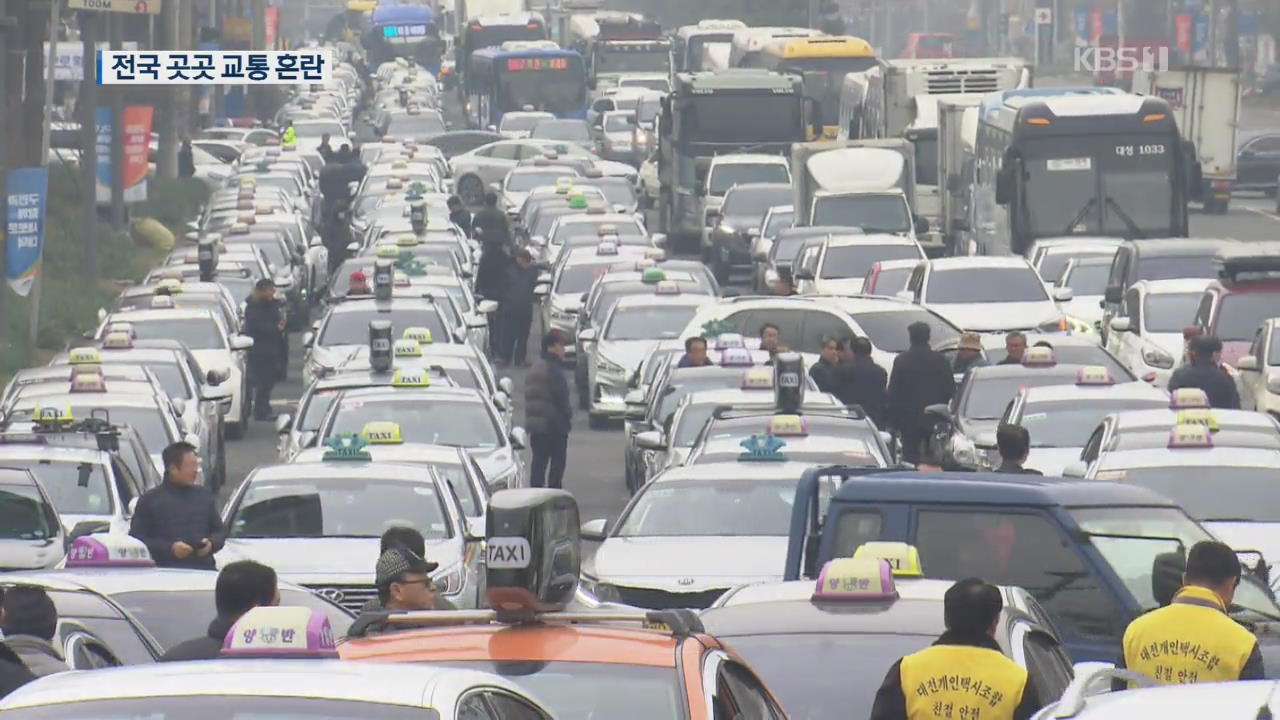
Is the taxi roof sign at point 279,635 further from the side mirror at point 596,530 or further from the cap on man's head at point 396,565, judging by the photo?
the side mirror at point 596,530

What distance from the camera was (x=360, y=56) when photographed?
12475 centimetres

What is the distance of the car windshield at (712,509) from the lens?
15875 mm

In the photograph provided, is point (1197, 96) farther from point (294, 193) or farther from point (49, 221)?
point (49, 221)

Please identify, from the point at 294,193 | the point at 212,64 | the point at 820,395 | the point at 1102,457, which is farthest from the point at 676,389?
the point at 212,64

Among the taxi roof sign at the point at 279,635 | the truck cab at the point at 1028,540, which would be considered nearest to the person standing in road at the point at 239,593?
A: the taxi roof sign at the point at 279,635

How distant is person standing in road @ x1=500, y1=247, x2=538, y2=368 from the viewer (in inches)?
1404

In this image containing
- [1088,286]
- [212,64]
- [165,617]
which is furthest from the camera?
[212,64]

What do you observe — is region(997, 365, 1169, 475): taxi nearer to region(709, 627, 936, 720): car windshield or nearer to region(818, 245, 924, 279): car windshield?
region(709, 627, 936, 720): car windshield

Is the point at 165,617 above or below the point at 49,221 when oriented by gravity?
above

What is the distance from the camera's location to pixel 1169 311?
28750 mm

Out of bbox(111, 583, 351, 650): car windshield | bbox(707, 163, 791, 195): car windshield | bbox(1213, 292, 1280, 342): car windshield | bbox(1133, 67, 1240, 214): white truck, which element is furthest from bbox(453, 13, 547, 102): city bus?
bbox(111, 583, 351, 650): car windshield

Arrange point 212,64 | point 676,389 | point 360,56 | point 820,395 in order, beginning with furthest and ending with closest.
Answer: point 360,56, point 212,64, point 676,389, point 820,395

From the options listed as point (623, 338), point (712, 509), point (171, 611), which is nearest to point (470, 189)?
point (623, 338)

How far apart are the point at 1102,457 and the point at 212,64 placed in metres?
46.4
